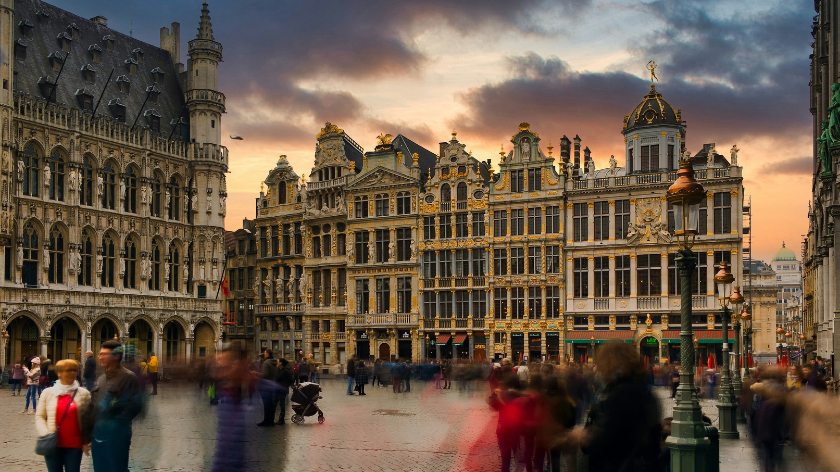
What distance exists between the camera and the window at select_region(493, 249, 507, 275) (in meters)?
53.9

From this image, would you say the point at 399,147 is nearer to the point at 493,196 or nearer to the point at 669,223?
the point at 493,196

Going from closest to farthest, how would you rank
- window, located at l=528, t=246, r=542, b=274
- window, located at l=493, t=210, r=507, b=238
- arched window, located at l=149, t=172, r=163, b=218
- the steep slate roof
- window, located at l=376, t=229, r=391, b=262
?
the steep slate roof → window, located at l=528, t=246, r=542, b=274 → window, located at l=493, t=210, r=507, b=238 → arched window, located at l=149, t=172, r=163, b=218 → window, located at l=376, t=229, r=391, b=262

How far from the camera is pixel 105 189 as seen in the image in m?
53.4

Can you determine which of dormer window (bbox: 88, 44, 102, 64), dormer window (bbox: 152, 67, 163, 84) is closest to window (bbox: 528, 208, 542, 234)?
dormer window (bbox: 152, 67, 163, 84)

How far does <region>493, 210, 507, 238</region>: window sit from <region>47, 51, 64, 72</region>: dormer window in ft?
91.4

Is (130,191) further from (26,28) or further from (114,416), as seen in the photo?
(114,416)

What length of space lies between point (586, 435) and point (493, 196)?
1845 inches

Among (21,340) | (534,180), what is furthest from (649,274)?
(21,340)

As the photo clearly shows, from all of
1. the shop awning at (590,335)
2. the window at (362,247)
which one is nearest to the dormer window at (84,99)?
the window at (362,247)

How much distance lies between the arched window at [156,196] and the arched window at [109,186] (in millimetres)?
2891

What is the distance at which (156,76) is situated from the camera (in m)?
62.1

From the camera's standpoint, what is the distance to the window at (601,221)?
168 feet

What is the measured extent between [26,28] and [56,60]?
7.90 feet

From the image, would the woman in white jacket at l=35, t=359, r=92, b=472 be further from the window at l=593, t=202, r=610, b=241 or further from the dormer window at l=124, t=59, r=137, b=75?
the dormer window at l=124, t=59, r=137, b=75
